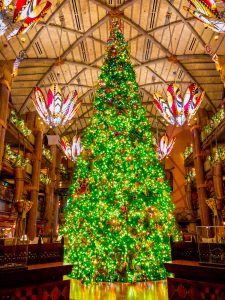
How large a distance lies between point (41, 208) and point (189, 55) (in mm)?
16502

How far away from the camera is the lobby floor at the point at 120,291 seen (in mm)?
4793

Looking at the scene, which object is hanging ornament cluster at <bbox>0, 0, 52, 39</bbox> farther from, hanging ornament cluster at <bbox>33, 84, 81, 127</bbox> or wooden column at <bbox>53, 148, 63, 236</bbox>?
wooden column at <bbox>53, 148, 63, 236</bbox>

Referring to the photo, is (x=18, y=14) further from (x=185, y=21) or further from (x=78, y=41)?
(x=185, y=21)

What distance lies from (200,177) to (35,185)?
11.1 meters

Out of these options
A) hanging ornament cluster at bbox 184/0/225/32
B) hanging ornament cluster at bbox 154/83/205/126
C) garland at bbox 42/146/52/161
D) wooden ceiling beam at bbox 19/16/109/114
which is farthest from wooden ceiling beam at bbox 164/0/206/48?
garland at bbox 42/146/52/161

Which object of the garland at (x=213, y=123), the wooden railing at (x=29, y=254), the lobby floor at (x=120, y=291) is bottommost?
the lobby floor at (x=120, y=291)

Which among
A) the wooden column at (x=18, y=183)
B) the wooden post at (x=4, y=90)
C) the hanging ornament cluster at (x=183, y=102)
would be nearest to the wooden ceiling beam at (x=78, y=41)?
the wooden post at (x=4, y=90)

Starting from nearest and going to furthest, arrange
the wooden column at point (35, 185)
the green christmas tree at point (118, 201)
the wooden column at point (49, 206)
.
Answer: the green christmas tree at point (118, 201), the wooden column at point (35, 185), the wooden column at point (49, 206)

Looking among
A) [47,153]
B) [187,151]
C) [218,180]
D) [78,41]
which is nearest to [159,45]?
[78,41]

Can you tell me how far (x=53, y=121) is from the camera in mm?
8219

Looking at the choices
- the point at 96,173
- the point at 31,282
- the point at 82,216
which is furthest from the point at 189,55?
the point at 31,282

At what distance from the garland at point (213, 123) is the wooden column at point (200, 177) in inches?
22.1

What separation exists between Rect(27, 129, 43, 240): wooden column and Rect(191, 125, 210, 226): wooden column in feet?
35.0

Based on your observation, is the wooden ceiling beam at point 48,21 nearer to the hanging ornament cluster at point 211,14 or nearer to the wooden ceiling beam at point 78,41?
the wooden ceiling beam at point 78,41
